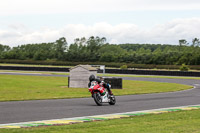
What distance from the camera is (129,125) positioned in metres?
10.6

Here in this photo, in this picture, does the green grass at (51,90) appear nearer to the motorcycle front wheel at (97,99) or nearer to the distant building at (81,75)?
the distant building at (81,75)

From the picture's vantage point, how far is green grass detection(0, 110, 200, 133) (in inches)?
375

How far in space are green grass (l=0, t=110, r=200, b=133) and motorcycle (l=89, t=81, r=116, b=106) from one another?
13.9 ft

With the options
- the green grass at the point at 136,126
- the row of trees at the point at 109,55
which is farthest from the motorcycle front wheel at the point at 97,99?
the row of trees at the point at 109,55

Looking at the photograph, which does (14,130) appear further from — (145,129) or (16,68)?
(16,68)

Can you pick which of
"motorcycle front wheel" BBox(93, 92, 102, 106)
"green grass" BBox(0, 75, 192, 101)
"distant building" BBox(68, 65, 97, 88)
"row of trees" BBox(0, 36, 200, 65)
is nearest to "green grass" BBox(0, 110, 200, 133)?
"motorcycle front wheel" BBox(93, 92, 102, 106)

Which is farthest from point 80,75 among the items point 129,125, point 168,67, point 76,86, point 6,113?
point 168,67

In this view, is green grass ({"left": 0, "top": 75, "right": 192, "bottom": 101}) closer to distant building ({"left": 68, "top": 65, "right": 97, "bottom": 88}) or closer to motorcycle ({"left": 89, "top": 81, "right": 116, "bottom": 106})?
distant building ({"left": 68, "top": 65, "right": 97, "bottom": 88})

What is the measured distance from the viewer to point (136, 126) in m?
10.4

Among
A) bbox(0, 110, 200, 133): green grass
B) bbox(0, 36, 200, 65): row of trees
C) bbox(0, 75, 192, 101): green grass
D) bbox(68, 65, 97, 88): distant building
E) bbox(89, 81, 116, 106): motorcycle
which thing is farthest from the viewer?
bbox(0, 36, 200, 65): row of trees

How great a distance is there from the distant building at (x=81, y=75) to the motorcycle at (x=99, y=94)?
13.1 m

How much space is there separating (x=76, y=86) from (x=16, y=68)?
42123 mm

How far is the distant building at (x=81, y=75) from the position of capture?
3020cm

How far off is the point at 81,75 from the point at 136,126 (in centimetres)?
2017
